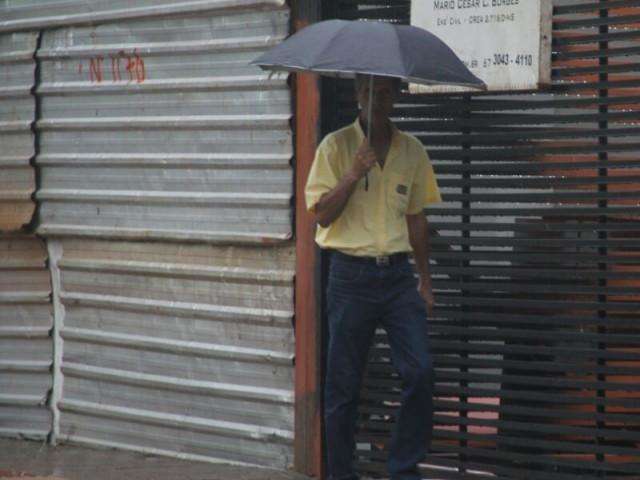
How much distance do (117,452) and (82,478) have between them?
786 mm

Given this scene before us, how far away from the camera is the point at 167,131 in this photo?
8.77m

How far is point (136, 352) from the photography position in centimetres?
898

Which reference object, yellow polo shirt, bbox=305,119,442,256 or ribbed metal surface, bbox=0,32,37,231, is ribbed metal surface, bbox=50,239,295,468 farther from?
yellow polo shirt, bbox=305,119,442,256

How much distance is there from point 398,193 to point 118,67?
2.93 meters

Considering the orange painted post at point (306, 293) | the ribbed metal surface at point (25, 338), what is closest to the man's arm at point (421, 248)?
the orange painted post at point (306, 293)

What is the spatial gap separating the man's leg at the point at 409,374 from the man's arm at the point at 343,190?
390 mm

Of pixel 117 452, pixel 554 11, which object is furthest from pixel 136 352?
pixel 554 11

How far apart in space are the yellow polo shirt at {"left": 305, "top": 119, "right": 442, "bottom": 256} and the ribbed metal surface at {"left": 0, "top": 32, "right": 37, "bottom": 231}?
10.9 ft

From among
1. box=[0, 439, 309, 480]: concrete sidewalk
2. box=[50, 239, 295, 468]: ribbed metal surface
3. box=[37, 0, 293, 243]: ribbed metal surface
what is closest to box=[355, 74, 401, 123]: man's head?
box=[37, 0, 293, 243]: ribbed metal surface

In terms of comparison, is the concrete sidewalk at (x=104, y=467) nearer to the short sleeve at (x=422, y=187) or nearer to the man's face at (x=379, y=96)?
the short sleeve at (x=422, y=187)

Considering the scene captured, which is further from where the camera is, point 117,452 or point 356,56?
point 117,452

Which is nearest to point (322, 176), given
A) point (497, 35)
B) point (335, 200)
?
point (335, 200)

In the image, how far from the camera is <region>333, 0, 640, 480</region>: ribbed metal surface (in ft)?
23.2

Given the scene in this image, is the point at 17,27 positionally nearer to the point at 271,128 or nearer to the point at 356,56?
the point at 271,128
